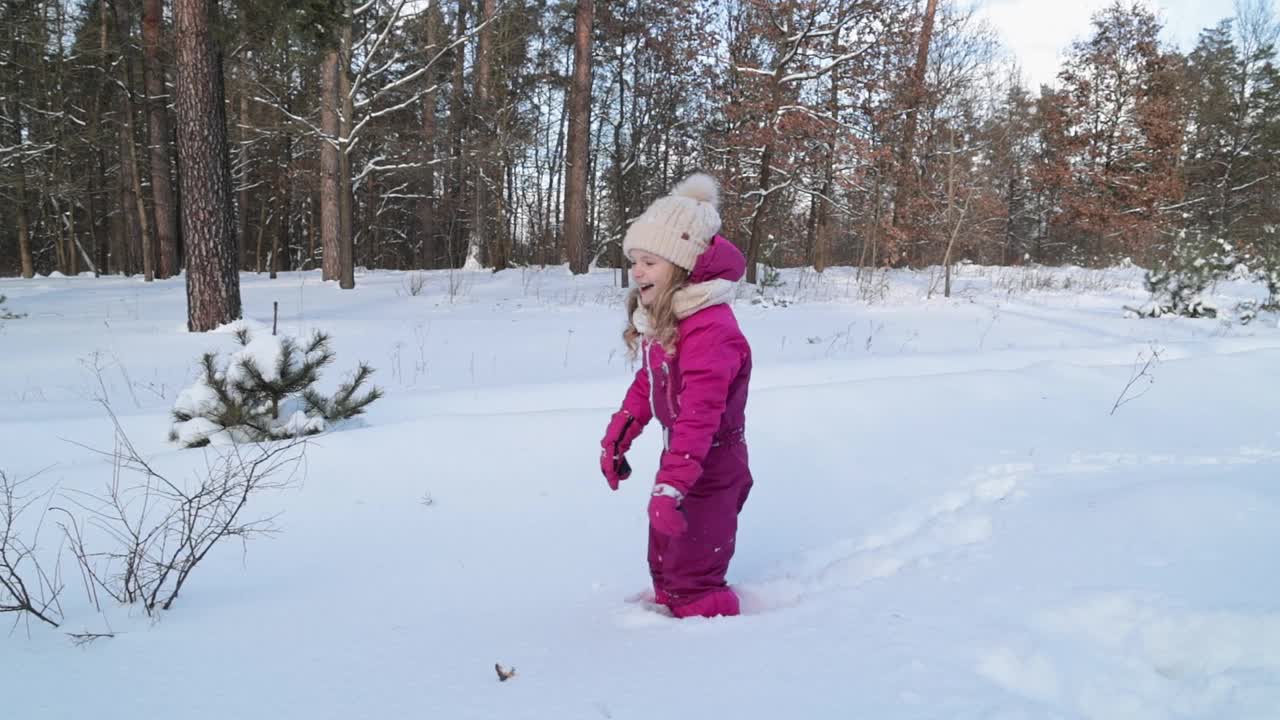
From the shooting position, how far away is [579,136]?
15.3 metres

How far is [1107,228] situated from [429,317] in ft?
76.4

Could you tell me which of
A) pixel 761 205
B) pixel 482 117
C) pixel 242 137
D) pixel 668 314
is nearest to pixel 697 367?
pixel 668 314

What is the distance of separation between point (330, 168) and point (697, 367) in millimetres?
13918

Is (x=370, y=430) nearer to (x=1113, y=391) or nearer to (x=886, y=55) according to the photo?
(x=1113, y=391)

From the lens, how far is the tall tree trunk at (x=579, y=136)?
1468cm

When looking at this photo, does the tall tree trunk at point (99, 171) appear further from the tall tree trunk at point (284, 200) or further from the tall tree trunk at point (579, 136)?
the tall tree trunk at point (579, 136)

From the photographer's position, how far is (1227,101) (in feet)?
82.7

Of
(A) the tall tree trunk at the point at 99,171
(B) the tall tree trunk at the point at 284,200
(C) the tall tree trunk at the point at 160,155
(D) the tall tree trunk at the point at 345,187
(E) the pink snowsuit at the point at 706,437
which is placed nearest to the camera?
(E) the pink snowsuit at the point at 706,437

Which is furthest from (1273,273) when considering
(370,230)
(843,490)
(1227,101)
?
(370,230)

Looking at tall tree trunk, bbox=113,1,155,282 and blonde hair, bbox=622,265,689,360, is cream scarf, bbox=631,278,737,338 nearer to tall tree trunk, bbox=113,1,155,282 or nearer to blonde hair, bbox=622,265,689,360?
blonde hair, bbox=622,265,689,360

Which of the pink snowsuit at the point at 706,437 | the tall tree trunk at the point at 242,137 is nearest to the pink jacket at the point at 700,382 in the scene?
the pink snowsuit at the point at 706,437

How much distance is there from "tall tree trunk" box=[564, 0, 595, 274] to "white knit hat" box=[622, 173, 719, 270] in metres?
13.8

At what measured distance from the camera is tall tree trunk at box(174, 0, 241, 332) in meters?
7.14

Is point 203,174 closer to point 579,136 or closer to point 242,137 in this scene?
point 579,136
